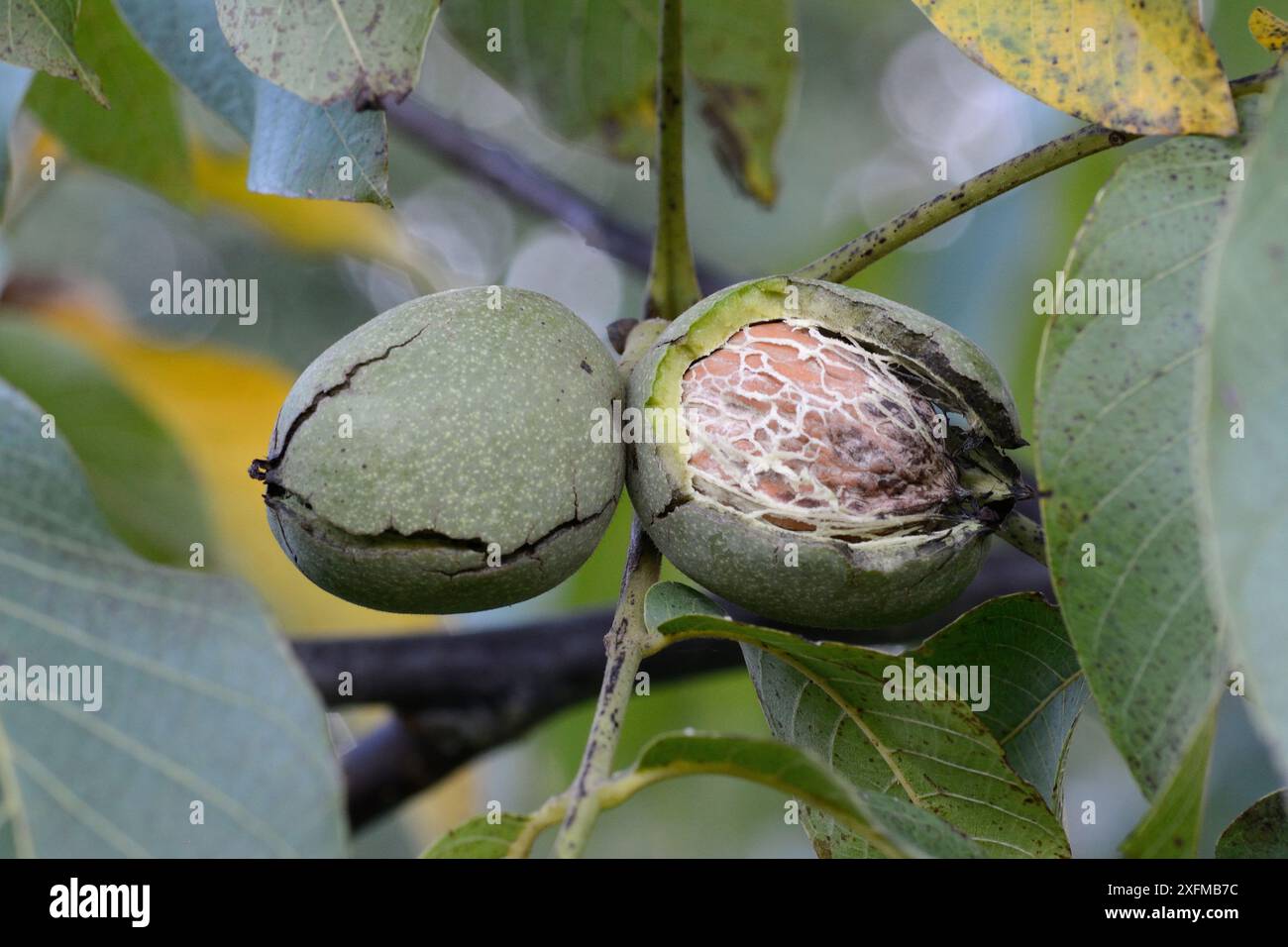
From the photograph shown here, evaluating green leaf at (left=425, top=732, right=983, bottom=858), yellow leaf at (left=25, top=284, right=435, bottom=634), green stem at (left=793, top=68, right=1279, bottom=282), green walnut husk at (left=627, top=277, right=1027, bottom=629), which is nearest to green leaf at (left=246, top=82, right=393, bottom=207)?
green walnut husk at (left=627, top=277, right=1027, bottom=629)

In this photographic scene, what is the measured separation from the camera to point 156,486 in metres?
2.21

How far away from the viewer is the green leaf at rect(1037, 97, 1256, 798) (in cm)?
93

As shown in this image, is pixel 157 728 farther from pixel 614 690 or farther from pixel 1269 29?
pixel 1269 29

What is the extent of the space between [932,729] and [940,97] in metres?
4.56

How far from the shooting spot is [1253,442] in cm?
73

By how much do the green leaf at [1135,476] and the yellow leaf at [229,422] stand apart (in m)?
1.86

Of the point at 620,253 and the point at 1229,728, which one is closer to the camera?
the point at 620,253

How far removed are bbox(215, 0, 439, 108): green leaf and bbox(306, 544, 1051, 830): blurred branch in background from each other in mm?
1056

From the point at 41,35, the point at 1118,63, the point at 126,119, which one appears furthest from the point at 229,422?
the point at 1118,63

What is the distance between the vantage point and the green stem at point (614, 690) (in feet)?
3.13

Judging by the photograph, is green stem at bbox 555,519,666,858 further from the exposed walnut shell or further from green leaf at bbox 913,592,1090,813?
green leaf at bbox 913,592,1090,813

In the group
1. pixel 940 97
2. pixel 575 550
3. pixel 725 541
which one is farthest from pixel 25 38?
A: pixel 940 97

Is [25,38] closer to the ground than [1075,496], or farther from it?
farther from it
